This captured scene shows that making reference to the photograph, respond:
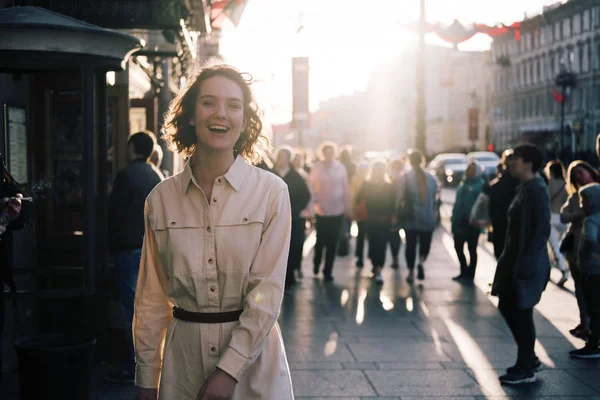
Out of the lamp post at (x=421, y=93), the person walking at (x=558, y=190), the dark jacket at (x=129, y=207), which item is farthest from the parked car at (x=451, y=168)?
the dark jacket at (x=129, y=207)

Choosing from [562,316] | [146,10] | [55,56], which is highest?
[146,10]

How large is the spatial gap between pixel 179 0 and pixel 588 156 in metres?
37.9

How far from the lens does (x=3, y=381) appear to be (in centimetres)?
719

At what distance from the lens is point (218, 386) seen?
3.04 meters

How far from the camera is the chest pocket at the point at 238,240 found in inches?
123

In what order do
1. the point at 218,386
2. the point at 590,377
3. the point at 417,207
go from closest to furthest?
the point at 218,386 < the point at 590,377 < the point at 417,207

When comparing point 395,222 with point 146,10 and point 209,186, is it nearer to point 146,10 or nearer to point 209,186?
point 146,10

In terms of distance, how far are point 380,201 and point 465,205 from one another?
1.21 metres

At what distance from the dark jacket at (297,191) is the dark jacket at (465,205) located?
2.18 meters

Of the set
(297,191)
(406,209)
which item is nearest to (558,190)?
(406,209)

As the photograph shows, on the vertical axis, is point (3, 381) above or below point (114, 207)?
below

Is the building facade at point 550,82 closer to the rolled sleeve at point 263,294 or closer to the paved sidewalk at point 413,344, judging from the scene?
the paved sidewalk at point 413,344

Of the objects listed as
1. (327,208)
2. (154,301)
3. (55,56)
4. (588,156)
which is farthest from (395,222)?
(588,156)

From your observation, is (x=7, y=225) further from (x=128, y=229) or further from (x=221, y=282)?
(x=221, y=282)
